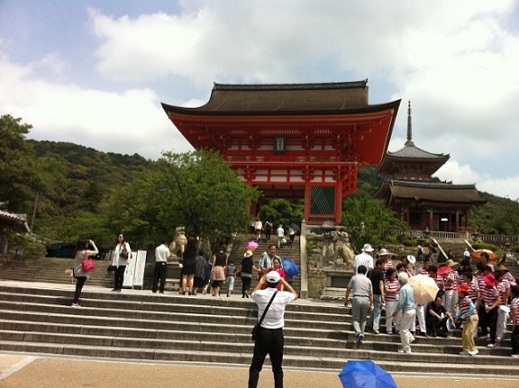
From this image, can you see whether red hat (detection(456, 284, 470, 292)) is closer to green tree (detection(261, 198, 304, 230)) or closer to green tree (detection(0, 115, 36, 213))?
green tree (detection(0, 115, 36, 213))

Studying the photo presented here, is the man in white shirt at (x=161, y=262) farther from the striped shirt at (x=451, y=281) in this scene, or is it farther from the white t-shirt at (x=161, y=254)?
the striped shirt at (x=451, y=281)

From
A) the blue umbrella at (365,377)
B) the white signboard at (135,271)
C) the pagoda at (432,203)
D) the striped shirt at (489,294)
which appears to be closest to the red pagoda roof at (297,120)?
the pagoda at (432,203)

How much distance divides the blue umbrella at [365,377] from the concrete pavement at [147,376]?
2.92 meters

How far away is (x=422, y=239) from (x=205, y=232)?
18685 mm

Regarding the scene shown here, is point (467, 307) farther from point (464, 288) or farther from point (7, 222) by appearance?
point (7, 222)

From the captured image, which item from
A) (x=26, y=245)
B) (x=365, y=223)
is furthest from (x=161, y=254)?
(x=26, y=245)

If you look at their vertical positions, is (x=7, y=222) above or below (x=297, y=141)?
below

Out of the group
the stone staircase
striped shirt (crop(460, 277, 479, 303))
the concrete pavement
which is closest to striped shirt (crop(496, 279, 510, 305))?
striped shirt (crop(460, 277, 479, 303))

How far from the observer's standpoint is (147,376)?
6.10 m

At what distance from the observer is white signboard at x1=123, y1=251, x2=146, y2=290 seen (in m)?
Answer: 14.0

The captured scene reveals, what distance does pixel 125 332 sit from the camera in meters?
8.11

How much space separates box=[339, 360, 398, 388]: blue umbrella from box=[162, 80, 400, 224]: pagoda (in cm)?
2168

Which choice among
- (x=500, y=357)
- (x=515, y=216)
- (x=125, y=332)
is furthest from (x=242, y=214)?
(x=515, y=216)

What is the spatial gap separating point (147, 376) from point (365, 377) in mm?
3971
